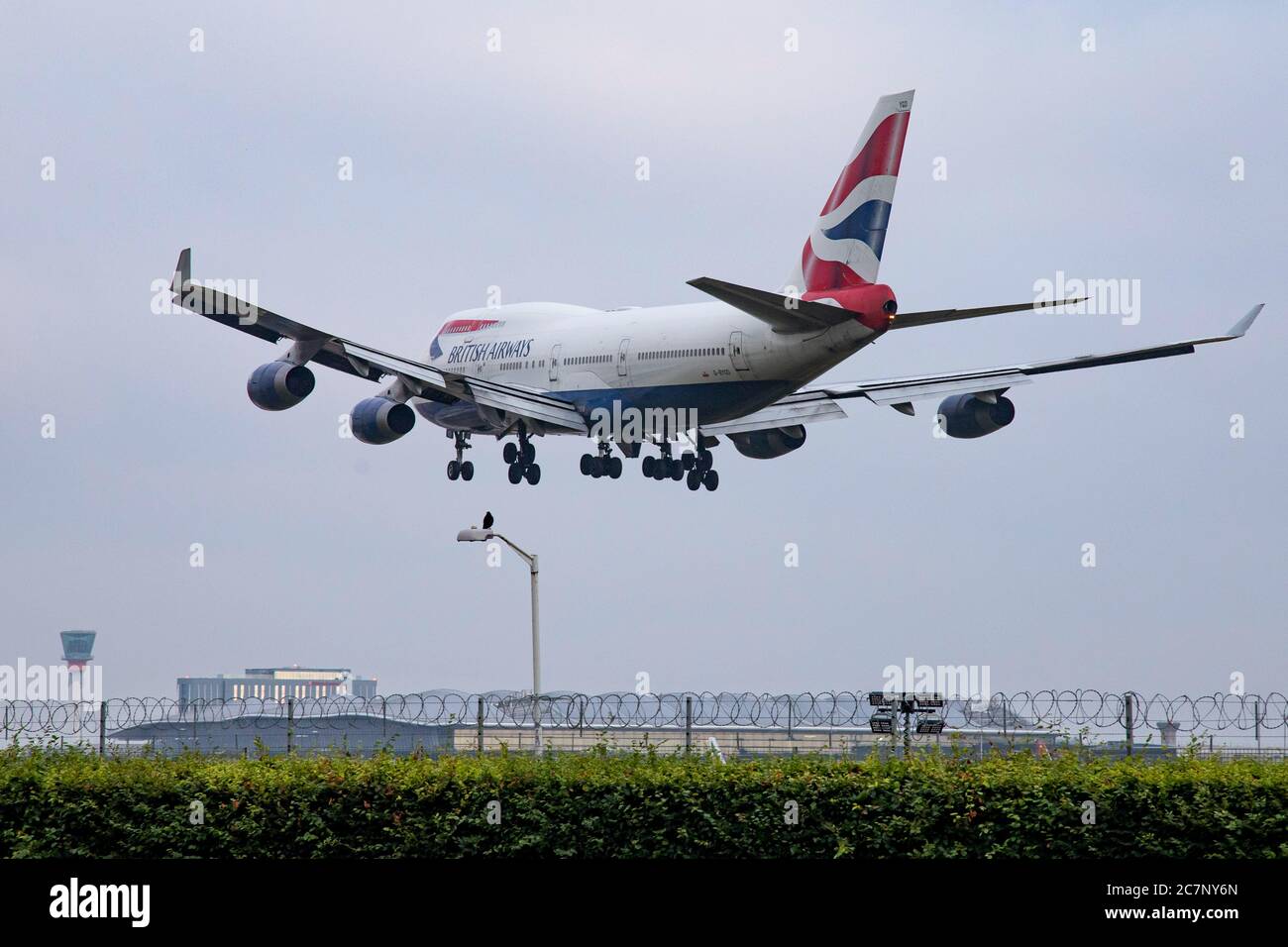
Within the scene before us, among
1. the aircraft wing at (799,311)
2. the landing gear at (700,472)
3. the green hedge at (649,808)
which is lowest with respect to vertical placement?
the green hedge at (649,808)

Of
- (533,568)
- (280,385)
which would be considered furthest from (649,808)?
(280,385)

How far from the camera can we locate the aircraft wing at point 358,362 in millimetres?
43688

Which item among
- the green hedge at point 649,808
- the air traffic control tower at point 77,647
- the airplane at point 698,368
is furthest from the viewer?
the air traffic control tower at point 77,647

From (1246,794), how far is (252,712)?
21470 mm

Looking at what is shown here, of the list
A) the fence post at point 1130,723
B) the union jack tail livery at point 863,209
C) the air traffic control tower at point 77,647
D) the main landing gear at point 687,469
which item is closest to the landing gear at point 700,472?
the main landing gear at point 687,469

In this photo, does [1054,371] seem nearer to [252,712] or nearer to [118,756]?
[252,712]

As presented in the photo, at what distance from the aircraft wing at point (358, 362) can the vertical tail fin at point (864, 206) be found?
10.1m

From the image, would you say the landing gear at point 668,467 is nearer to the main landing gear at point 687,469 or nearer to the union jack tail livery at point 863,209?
the main landing gear at point 687,469

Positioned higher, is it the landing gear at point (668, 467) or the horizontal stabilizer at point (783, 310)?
the horizontal stabilizer at point (783, 310)

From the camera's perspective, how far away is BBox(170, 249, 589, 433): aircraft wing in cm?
4369

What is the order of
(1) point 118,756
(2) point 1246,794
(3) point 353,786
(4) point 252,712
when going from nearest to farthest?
(2) point 1246,794 → (3) point 353,786 → (1) point 118,756 → (4) point 252,712

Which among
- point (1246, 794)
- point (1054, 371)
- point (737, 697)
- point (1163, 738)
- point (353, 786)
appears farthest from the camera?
point (1054, 371)
